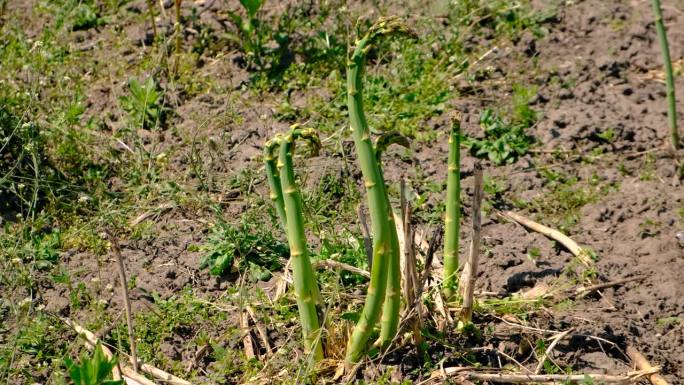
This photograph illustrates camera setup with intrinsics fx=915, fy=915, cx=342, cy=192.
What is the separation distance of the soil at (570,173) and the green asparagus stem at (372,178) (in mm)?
616

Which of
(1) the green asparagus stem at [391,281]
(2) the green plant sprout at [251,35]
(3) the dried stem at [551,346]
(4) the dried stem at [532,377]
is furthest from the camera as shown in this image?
(2) the green plant sprout at [251,35]

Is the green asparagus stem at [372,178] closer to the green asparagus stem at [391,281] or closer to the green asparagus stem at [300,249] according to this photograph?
the green asparagus stem at [391,281]

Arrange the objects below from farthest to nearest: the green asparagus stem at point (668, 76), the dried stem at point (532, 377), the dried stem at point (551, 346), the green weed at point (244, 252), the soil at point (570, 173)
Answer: the green asparagus stem at point (668, 76), the green weed at point (244, 252), the soil at point (570, 173), the dried stem at point (551, 346), the dried stem at point (532, 377)

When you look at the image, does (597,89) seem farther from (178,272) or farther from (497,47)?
(178,272)

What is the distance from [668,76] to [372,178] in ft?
7.44

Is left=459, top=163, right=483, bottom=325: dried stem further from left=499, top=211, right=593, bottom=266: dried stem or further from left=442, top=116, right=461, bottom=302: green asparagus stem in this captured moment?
left=499, top=211, right=593, bottom=266: dried stem

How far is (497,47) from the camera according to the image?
18.5 ft

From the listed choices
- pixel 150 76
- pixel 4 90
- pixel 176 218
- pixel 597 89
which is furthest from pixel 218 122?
pixel 597 89

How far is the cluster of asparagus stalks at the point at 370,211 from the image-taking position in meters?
2.98

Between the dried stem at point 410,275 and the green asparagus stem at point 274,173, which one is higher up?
the green asparagus stem at point 274,173

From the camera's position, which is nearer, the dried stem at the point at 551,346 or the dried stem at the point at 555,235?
the dried stem at the point at 551,346

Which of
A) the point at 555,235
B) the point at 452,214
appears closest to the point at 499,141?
the point at 555,235

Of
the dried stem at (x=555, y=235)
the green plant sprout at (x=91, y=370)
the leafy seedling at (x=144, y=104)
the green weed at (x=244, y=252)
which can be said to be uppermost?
the leafy seedling at (x=144, y=104)

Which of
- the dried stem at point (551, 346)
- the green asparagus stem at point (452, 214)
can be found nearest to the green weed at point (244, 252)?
the green asparagus stem at point (452, 214)
